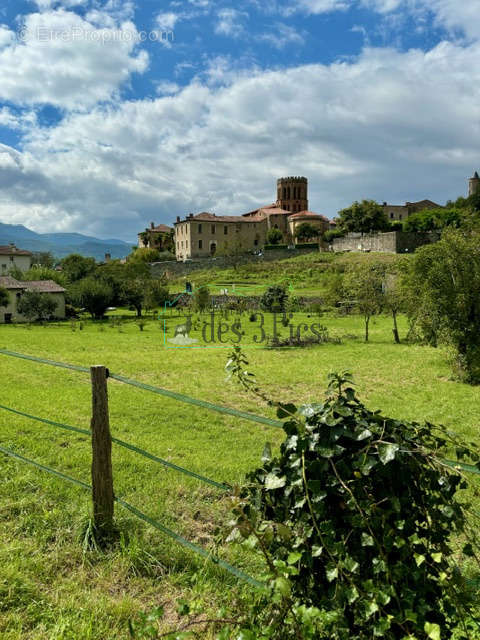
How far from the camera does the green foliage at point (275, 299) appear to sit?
3250 cm

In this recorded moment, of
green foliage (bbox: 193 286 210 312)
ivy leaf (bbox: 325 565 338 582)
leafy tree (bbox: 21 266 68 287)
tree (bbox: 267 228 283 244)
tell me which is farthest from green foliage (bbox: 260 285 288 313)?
tree (bbox: 267 228 283 244)

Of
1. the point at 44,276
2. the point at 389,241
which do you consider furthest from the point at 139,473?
the point at 389,241

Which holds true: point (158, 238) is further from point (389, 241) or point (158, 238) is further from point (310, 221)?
point (389, 241)

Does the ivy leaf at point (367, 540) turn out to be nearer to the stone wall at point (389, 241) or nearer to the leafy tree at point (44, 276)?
the leafy tree at point (44, 276)

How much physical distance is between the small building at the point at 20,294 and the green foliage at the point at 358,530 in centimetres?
3906

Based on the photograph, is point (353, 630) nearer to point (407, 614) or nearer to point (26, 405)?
point (407, 614)

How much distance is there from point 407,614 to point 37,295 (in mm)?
38233

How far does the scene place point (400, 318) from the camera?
103ft

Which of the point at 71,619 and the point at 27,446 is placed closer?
the point at 71,619

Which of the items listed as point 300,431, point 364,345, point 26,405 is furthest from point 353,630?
point 364,345

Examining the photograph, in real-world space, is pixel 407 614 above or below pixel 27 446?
above

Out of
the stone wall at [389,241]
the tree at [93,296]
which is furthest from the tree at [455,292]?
the stone wall at [389,241]

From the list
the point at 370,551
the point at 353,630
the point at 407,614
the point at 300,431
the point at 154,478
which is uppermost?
the point at 300,431

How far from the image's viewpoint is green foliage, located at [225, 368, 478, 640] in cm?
167
